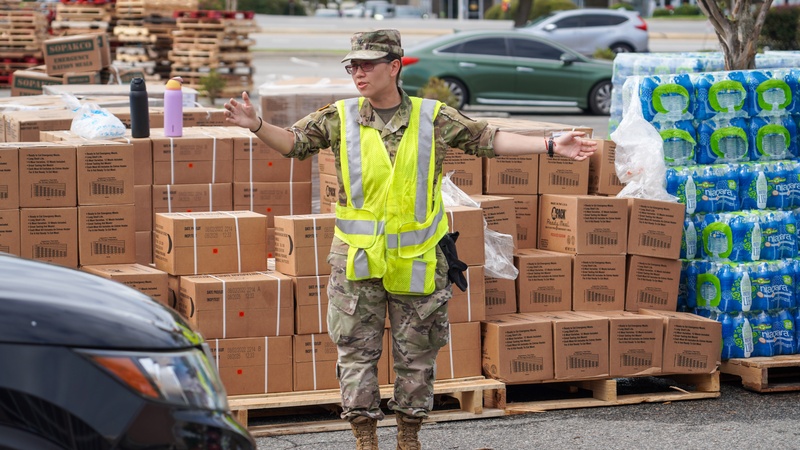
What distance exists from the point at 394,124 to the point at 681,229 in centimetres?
264

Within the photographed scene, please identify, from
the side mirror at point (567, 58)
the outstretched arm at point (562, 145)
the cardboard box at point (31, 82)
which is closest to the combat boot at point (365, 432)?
the outstretched arm at point (562, 145)

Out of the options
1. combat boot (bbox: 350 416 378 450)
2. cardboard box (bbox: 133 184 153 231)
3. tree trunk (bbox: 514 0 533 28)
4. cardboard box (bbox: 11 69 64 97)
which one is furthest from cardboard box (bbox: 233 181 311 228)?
tree trunk (bbox: 514 0 533 28)

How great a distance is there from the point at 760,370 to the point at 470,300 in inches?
70.2

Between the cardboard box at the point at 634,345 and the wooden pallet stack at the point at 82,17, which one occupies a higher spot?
the wooden pallet stack at the point at 82,17

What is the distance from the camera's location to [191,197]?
7301mm

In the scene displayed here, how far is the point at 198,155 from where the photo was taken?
7.30m

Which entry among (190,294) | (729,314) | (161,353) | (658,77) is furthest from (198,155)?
(161,353)

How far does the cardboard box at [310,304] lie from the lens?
20.4ft

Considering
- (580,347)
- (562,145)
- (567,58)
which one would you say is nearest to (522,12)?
(567,58)

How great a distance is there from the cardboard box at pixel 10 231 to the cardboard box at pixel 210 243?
29.0 inches

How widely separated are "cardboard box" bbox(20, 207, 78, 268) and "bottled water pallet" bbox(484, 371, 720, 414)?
94.5 inches

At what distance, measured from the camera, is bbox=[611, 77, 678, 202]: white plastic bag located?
693 cm

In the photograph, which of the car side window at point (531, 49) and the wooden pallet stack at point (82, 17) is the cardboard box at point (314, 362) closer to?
the car side window at point (531, 49)

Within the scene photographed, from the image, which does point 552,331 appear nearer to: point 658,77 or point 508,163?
point 508,163
